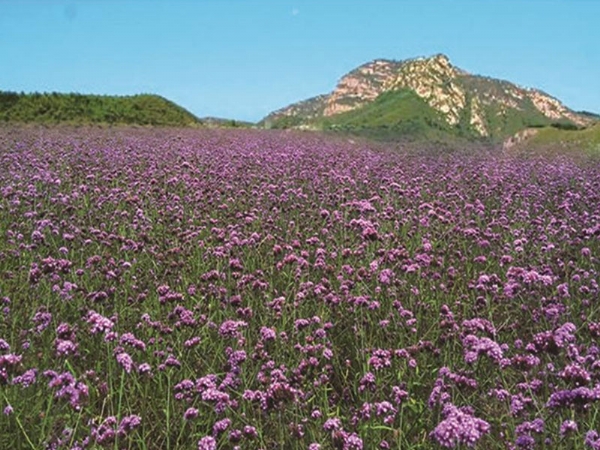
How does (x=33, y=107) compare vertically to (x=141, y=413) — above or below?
above

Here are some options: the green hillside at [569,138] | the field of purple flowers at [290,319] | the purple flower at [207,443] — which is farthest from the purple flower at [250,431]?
the green hillside at [569,138]

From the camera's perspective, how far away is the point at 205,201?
8.73 m

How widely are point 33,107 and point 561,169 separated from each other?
2274cm

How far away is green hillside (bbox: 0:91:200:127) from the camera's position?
2753 cm

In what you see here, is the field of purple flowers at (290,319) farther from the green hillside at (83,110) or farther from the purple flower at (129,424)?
the green hillside at (83,110)

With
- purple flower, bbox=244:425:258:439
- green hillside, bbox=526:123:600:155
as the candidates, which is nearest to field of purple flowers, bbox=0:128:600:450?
purple flower, bbox=244:425:258:439

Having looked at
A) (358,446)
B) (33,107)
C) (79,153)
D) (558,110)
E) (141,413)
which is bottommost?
(141,413)

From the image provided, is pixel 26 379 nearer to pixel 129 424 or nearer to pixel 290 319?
pixel 129 424

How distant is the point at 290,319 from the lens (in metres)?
5.16

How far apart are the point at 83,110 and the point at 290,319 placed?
2686 centimetres

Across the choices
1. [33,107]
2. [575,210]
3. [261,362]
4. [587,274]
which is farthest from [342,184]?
[33,107]

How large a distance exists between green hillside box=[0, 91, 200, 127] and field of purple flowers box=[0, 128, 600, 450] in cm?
1852

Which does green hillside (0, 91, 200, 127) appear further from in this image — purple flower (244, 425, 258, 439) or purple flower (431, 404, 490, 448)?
purple flower (431, 404, 490, 448)

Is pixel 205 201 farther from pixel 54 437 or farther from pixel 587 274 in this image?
pixel 54 437
